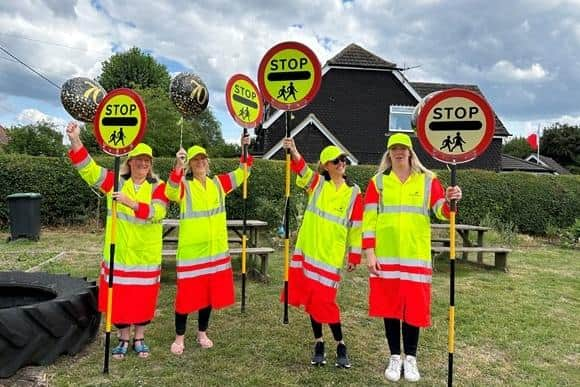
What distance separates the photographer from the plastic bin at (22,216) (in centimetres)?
1034

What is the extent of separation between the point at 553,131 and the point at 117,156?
55.8 m

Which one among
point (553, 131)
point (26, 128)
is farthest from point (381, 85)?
point (553, 131)

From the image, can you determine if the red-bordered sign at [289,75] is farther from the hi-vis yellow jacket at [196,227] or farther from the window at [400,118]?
the window at [400,118]

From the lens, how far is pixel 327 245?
391cm

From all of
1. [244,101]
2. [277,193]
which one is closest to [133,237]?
[244,101]

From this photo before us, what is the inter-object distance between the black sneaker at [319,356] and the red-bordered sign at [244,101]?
8.34 feet

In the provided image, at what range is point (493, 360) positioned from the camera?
14.7 feet

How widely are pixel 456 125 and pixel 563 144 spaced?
53.7 m

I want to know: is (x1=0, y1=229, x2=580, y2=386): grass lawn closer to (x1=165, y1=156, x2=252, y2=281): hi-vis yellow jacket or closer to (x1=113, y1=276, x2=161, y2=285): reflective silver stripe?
(x1=113, y1=276, x2=161, y2=285): reflective silver stripe

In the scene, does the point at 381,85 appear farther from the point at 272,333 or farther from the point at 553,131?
the point at 553,131

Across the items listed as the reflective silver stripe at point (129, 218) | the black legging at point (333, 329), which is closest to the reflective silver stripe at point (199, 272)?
the reflective silver stripe at point (129, 218)

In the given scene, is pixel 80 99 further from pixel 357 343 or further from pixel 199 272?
pixel 357 343

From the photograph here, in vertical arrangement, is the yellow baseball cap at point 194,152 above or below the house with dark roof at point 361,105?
below

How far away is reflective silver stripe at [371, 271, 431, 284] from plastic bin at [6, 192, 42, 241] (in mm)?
9298
